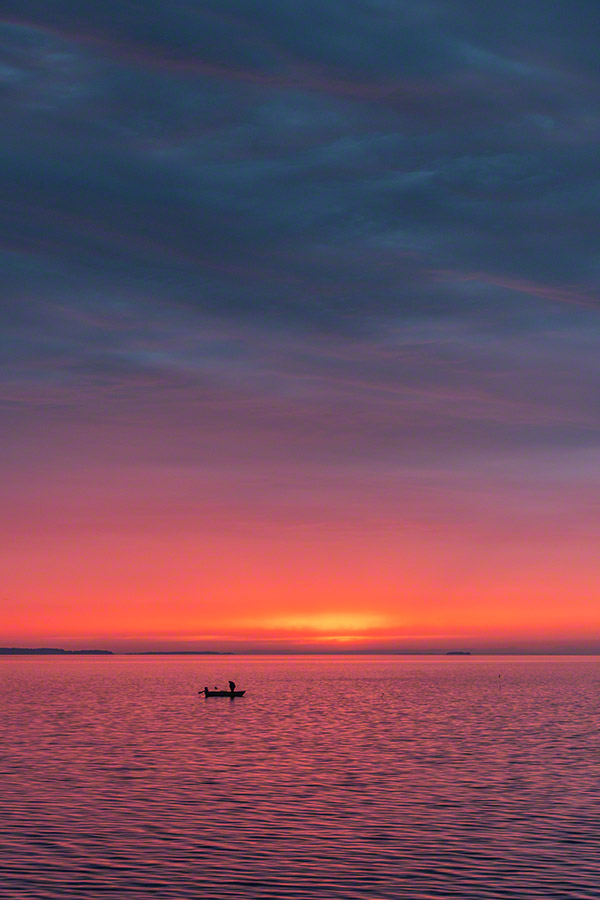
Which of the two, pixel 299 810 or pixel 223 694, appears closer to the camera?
pixel 299 810

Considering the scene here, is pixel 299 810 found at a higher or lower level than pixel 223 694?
lower

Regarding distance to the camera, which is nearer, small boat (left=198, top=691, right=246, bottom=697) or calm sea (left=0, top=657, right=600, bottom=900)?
calm sea (left=0, top=657, right=600, bottom=900)

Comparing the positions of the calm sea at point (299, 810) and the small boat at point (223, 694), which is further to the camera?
the small boat at point (223, 694)

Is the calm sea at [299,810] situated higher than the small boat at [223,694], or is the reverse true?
the small boat at [223,694]

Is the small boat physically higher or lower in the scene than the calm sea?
higher

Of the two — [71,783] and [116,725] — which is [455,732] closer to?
[116,725]

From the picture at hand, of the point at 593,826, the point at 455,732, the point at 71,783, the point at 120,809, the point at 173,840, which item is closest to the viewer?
the point at 173,840

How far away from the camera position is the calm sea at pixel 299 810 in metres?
33.8

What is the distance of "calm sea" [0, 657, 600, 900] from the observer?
33750 millimetres

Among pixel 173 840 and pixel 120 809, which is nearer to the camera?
pixel 173 840

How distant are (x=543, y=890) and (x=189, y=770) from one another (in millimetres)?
32464

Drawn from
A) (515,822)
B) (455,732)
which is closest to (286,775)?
(515,822)

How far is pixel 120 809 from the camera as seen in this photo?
154 ft

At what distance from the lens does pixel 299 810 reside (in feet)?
155
